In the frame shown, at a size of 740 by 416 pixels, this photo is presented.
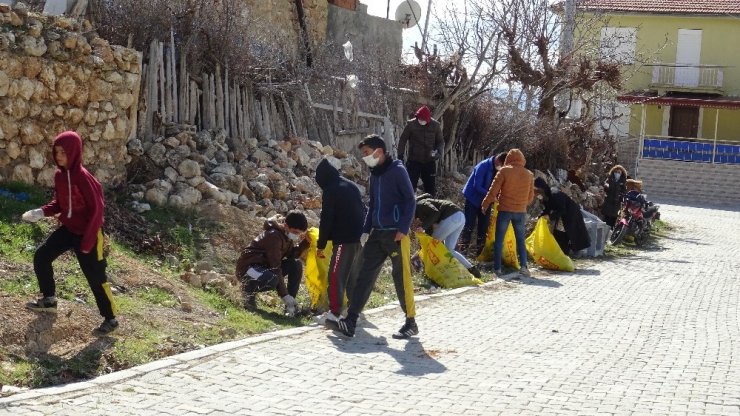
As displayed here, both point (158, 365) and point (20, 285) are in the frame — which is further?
point (20, 285)

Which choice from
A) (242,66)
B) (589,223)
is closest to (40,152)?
(242,66)

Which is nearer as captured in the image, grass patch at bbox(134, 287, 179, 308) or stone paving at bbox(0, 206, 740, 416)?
stone paving at bbox(0, 206, 740, 416)

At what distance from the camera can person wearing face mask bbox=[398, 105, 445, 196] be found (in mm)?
16203

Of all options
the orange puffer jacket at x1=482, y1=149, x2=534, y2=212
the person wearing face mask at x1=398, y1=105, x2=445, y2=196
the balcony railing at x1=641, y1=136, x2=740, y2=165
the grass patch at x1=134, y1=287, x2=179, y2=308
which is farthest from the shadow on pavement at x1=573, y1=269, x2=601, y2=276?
the balcony railing at x1=641, y1=136, x2=740, y2=165

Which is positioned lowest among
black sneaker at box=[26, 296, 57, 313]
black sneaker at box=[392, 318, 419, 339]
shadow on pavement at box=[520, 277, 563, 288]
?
shadow on pavement at box=[520, 277, 563, 288]

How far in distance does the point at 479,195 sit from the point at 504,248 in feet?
2.66

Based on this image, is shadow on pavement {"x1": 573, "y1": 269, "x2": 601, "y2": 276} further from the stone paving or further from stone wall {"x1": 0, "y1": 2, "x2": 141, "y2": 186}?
stone wall {"x1": 0, "y1": 2, "x2": 141, "y2": 186}

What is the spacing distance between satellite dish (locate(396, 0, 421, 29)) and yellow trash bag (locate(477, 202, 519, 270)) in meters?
10.8

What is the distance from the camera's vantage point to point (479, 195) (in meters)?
15.0

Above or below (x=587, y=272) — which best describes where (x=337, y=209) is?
above

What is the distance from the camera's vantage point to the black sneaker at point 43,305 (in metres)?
8.11

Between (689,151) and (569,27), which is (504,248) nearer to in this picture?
(569,27)

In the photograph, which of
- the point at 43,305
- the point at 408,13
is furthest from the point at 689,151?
the point at 43,305

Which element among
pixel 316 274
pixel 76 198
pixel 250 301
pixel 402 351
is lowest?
pixel 402 351
